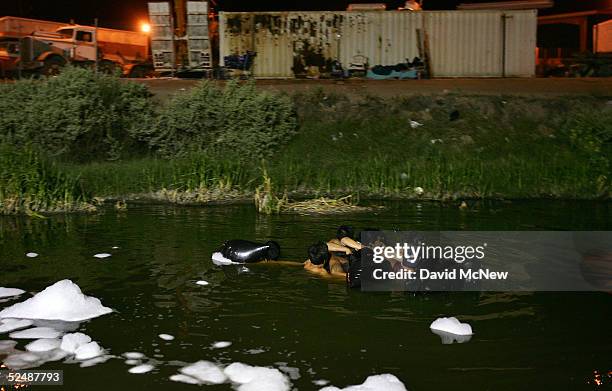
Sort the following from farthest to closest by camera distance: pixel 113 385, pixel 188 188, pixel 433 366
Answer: pixel 188 188, pixel 433 366, pixel 113 385

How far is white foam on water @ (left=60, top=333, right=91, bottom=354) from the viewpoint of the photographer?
26.2ft

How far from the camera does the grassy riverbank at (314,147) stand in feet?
59.8

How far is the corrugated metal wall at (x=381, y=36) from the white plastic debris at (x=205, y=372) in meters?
21.9

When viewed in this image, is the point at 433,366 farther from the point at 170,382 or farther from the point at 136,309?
the point at 136,309

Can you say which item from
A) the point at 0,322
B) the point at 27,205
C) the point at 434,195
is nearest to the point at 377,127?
the point at 434,195

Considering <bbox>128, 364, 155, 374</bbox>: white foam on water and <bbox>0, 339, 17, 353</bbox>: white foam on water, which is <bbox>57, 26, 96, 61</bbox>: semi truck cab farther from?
<bbox>128, 364, 155, 374</bbox>: white foam on water

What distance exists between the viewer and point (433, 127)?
2227 cm

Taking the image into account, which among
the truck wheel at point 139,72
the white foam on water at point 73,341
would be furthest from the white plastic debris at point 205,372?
the truck wheel at point 139,72

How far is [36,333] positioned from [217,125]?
1322 centimetres

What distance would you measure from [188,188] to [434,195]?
224 inches

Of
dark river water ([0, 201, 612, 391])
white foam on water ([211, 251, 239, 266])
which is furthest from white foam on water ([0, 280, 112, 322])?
white foam on water ([211, 251, 239, 266])

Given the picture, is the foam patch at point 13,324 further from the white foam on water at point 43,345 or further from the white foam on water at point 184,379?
the white foam on water at point 184,379

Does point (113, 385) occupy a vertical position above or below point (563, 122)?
below

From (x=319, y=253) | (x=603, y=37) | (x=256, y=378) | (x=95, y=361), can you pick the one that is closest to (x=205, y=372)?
(x=256, y=378)
